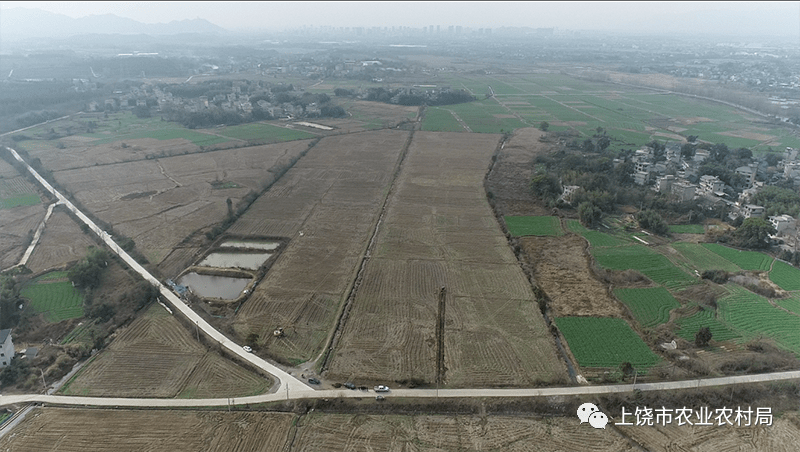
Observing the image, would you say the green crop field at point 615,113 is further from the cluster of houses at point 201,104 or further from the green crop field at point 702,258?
the green crop field at point 702,258

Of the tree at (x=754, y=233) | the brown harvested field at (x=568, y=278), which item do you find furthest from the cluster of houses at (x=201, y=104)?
the tree at (x=754, y=233)

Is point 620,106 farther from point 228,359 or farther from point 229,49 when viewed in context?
point 229,49

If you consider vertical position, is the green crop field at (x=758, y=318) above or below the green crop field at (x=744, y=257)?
below

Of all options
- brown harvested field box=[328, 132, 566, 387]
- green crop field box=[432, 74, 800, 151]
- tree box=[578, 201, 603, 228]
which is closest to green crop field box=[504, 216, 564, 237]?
brown harvested field box=[328, 132, 566, 387]

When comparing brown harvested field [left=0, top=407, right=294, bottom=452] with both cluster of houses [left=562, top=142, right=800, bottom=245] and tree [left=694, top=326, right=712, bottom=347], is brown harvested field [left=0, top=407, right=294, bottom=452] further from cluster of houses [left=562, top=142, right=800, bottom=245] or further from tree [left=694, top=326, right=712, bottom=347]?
cluster of houses [left=562, top=142, right=800, bottom=245]

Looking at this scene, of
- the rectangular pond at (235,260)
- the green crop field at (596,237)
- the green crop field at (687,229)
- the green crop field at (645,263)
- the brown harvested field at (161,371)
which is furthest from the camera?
the green crop field at (687,229)

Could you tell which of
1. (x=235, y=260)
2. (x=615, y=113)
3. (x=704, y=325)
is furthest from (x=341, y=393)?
(x=615, y=113)
